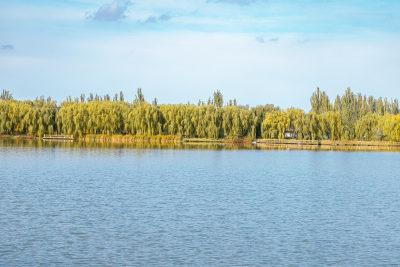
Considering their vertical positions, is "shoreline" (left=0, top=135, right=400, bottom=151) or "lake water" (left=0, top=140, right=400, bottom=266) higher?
"shoreline" (left=0, top=135, right=400, bottom=151)

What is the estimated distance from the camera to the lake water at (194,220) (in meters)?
16.7

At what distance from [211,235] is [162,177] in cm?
1975

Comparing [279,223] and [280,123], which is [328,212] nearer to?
[279,223]

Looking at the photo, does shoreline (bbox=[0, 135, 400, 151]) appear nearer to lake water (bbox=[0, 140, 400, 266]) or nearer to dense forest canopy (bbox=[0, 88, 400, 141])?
dense forest canopy (bbox=[0, 88, 400, 141])

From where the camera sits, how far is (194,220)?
2202 cm

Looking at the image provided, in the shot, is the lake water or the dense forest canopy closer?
the lake water

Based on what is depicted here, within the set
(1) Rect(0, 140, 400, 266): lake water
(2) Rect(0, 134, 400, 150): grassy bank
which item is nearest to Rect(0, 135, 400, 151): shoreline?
(2) Rect(0, 134, 400, 150): grassy bank

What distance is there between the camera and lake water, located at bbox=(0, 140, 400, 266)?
54.6 feet

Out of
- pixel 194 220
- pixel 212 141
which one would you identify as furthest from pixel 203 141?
pixel 194 220

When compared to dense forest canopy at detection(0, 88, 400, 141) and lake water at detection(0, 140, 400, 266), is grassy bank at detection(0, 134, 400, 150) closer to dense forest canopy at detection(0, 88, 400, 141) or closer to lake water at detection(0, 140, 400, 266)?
dense forest canopy at detection(0, 88, 400, 141)

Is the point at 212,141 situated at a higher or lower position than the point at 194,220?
higher

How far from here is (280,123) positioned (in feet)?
354

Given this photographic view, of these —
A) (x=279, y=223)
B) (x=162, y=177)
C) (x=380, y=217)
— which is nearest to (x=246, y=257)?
(x=279, y=223)

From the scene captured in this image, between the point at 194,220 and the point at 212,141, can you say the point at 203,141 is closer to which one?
the point at 212,141
